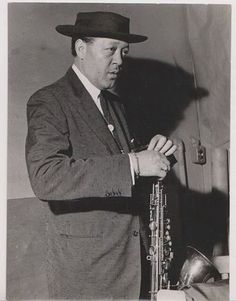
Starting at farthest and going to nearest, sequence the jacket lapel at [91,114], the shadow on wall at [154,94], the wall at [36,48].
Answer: the shadow on wall at [154,94], the wall at [36,48], the jacket lapel at [91,114]

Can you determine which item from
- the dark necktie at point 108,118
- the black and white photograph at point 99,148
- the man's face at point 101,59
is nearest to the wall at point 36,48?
the black and white photograph at point 99,148

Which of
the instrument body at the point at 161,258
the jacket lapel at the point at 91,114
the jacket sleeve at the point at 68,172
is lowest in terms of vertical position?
the instrument body at the point at 161,258

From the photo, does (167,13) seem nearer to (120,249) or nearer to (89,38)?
(89,38)

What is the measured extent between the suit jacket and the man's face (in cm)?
5

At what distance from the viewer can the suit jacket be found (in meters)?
1.08

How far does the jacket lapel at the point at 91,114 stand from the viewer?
116 cm

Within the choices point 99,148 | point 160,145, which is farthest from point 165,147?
point 99,148

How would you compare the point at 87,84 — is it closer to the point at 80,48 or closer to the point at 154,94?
the point at 80,48

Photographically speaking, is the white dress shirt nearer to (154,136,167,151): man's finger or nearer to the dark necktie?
the dark necktie

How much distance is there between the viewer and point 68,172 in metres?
1.04

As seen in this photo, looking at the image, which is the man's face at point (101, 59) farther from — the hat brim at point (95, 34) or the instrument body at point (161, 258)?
the instrument body at point (161, 258)

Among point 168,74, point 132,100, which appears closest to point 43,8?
point 132,100

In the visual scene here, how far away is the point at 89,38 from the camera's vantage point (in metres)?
1.21

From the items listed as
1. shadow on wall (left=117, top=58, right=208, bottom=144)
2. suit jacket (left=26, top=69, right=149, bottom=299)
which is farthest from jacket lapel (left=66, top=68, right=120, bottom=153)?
shadow on wall (left=117, top=58, right=208, bottom=144)
